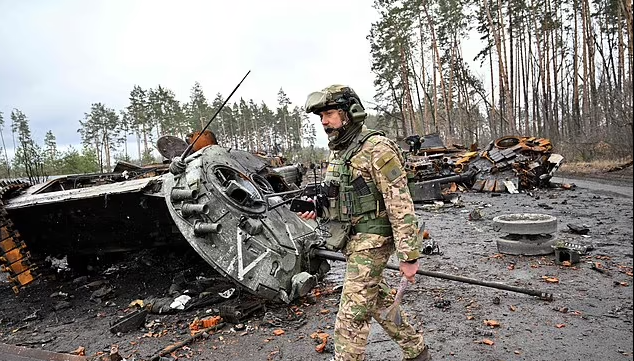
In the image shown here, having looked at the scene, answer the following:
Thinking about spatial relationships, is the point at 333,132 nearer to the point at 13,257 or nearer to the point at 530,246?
the point at 530,246

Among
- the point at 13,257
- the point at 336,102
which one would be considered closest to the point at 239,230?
the point at 336,102

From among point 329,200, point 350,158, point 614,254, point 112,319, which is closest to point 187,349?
point 112,319

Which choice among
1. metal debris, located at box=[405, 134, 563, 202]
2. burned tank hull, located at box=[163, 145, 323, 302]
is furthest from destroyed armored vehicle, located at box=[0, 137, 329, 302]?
metal debris, located at box=[405, 134, 563, 202]

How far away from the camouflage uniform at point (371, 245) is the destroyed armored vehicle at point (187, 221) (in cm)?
141

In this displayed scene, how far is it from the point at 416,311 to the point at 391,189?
2380 mm

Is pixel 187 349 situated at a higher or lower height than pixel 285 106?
lower

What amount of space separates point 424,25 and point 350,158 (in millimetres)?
30560

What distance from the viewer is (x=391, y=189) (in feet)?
9.28

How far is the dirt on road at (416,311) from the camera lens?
151 inches

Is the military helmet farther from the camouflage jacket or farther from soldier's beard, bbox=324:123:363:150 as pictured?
the camouflage jacket

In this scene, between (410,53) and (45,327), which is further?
(410,53)

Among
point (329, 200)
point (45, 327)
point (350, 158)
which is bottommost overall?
point (45, 327)

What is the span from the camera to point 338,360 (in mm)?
2945

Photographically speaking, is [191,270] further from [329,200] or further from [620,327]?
[620,327]
